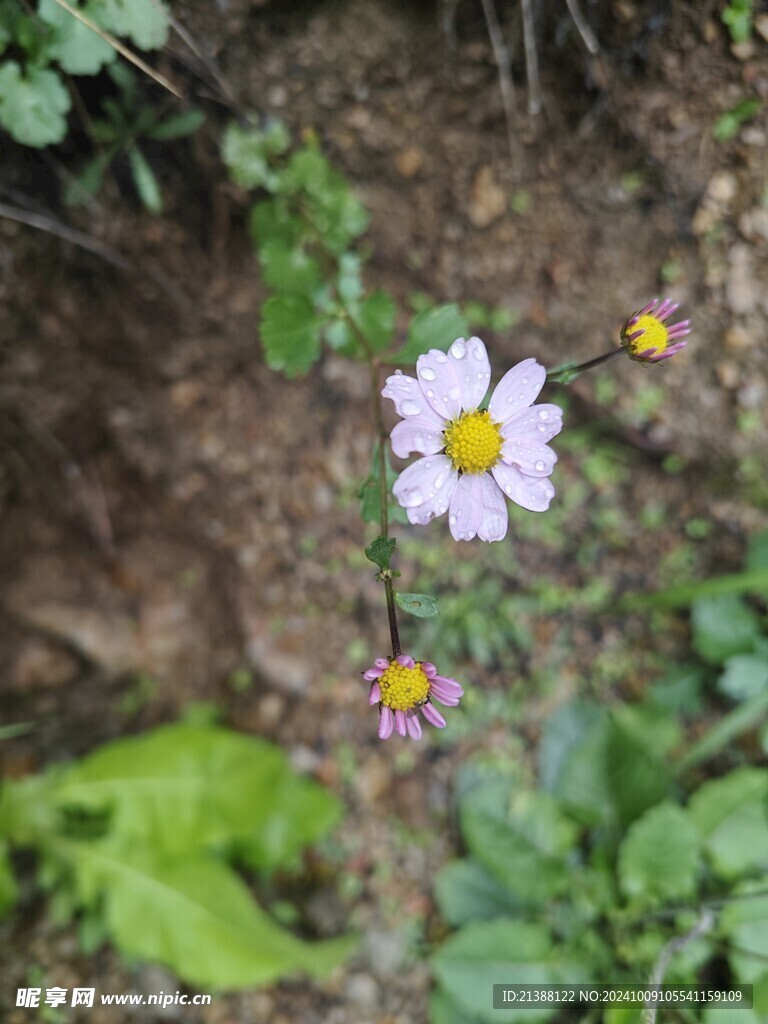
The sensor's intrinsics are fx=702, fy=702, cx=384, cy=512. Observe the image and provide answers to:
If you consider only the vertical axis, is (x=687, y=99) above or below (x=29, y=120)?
above

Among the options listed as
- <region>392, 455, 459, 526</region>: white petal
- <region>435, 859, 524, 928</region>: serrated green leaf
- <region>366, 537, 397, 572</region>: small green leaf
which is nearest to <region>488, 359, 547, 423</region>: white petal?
<region>392, 455, 459, 526</region>: white petal

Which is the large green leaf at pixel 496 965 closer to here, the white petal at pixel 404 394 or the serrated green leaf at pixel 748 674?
the serrated green leaf at pixel 748 674

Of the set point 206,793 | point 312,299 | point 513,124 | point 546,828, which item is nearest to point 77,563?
point 206,793

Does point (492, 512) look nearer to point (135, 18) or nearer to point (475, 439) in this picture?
point (475, 439)

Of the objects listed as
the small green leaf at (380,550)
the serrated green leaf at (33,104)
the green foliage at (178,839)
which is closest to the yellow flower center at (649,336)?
the small green leaf at (380,550)

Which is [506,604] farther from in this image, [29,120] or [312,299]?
[29,120]

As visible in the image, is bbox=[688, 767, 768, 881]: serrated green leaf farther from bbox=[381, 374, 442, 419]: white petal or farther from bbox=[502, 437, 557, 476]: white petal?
bbox=[381, 374, 442, 419]: white petal
